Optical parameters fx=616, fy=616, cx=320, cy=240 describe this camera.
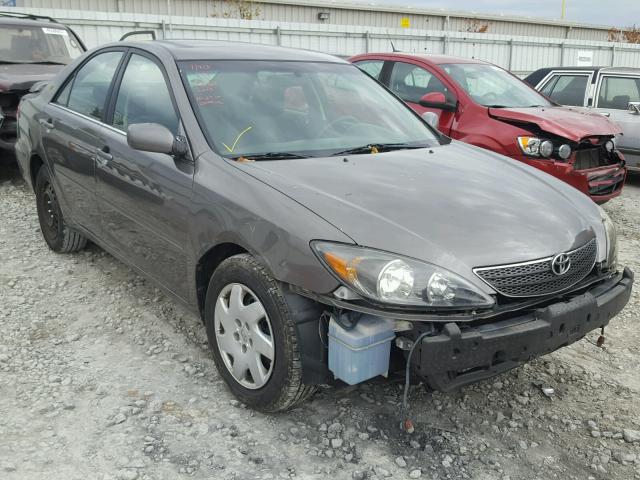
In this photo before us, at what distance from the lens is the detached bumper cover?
2.25m

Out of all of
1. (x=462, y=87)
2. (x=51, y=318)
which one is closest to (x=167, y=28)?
(x=462, y=87)

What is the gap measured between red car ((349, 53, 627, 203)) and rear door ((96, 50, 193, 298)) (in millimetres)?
2781

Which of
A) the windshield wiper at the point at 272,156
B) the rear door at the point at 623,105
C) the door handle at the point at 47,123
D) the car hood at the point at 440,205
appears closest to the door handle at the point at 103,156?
the door handle at the point at 47,123

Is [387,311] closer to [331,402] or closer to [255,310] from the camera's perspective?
[255,310]

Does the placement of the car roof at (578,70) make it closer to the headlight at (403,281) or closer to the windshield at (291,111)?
the windshield at (291,111)

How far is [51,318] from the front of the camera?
3795mm

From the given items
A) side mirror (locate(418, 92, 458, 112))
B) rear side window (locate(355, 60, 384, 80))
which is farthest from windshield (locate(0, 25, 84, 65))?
side mirror (locate(418, 92, 458, 112))

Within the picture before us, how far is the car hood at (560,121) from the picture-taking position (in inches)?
230

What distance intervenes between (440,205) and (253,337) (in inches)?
39.1

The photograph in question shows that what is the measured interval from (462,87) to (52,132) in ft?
13.5

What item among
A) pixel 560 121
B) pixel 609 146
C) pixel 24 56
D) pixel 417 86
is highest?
pixel 24 56

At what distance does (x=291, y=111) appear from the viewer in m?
3.34

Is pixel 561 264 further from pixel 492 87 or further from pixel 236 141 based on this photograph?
pixel 492 87

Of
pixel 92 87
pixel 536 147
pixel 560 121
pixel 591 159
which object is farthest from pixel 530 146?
pixel 92 87
